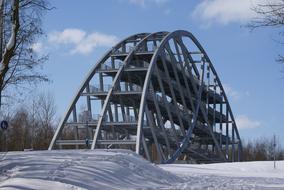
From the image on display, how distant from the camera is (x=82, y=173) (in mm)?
15094

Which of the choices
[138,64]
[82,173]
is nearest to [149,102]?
[138,64]

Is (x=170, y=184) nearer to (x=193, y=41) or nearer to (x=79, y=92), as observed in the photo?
(x=79, y=92)

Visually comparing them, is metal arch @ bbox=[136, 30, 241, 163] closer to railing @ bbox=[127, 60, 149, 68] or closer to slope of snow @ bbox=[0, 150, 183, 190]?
railing @ bbox=[127, 60, 149, 68]

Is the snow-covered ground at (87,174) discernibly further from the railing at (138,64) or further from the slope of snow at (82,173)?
the railing at (138,64)

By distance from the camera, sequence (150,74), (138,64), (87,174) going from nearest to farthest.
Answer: (87,174) < (150,74) < (138,64)

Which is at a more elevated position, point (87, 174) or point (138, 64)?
point (138, 64)

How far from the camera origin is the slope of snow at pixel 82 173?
44.3 feet

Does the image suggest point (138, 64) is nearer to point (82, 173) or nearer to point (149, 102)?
point (149, 102)

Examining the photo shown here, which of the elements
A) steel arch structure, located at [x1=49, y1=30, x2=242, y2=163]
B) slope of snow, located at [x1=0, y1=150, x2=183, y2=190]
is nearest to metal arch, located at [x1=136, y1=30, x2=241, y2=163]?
steel arch structure, located at [x1=49, y1=30, x2=242, y2=163]

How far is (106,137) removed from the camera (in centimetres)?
7019

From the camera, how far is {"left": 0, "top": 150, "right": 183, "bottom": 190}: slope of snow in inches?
532

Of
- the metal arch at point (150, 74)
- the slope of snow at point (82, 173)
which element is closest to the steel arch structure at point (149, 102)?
the metal arch at point (150, 74)

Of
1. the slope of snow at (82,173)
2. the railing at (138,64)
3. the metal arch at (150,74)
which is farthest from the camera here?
the railing at (138,64)

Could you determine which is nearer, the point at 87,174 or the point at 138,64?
the point at 87,174
